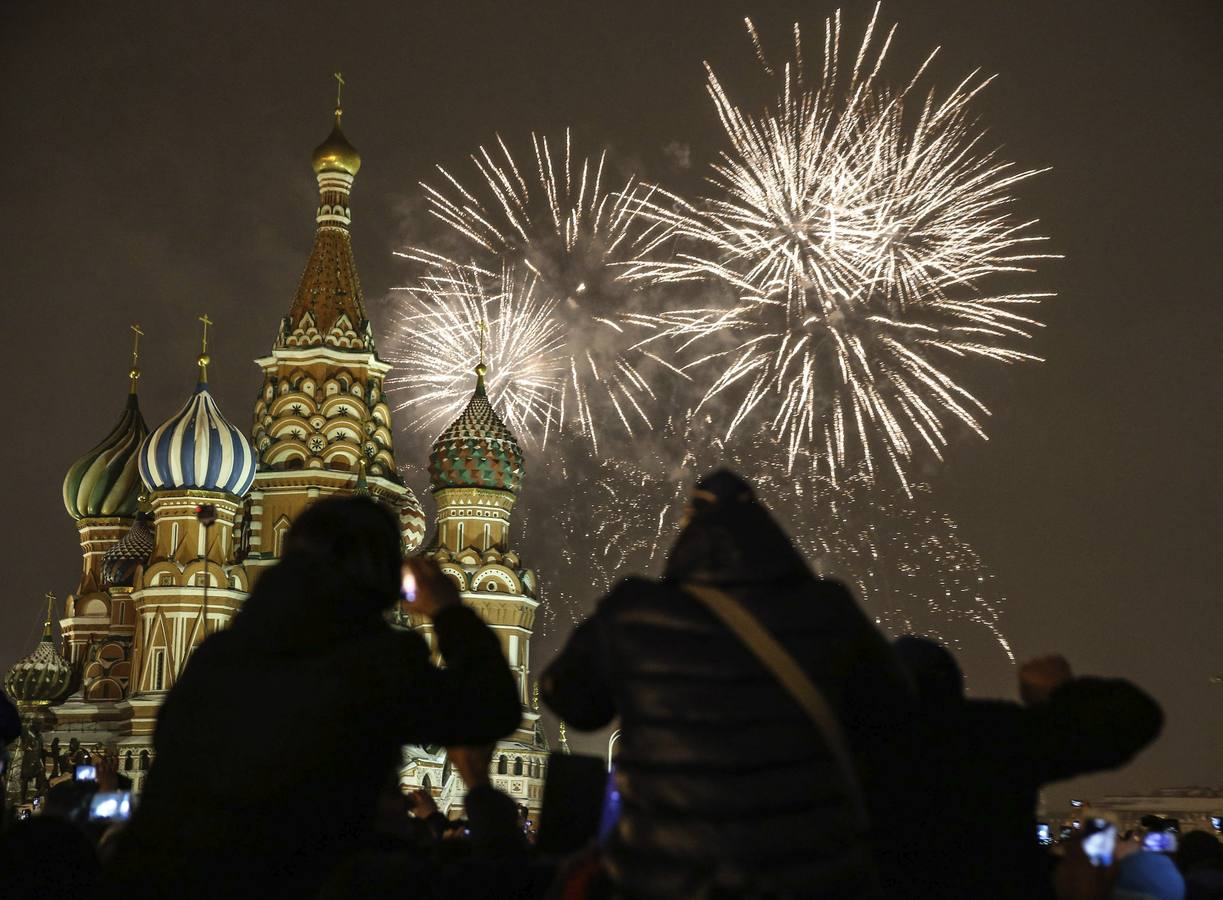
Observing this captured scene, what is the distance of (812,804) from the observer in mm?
3139

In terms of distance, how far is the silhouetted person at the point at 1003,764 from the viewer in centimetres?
366

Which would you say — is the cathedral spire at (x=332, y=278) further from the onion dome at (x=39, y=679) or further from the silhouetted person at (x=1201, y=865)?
the silhouetted person at (x=1201, y=865)

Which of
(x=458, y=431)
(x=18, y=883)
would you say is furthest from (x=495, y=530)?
(x=18, y=883)

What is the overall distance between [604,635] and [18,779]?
120 ft

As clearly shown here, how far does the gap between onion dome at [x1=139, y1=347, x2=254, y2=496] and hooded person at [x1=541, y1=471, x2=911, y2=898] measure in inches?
1430

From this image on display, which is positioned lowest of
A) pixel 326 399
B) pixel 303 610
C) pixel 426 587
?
pixel 303 610

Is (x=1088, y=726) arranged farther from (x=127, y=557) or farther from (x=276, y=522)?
(x=127, y=557)

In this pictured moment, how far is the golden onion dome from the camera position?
1697 inches

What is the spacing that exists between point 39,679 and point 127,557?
3.75 m

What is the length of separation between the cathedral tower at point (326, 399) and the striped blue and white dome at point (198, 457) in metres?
1.54

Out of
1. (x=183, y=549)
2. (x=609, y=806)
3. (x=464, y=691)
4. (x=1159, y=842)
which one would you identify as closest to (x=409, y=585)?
(x=464, y=691)

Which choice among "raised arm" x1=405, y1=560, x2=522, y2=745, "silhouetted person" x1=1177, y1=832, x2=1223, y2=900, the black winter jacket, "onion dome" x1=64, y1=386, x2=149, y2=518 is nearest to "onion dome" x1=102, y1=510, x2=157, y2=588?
"onion dome" x1=64, y1=386, x2=149, y2=518

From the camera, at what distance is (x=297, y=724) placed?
3252mm

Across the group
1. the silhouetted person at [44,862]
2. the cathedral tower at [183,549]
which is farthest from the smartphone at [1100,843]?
the cathedral tower at [183,549]
